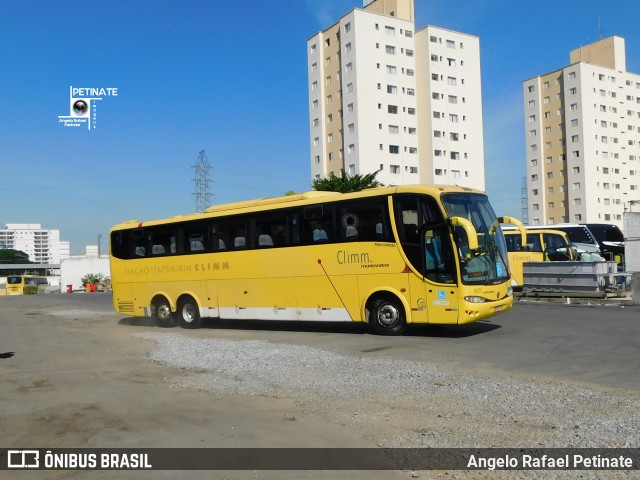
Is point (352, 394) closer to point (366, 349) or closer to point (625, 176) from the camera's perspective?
point (366, 349)

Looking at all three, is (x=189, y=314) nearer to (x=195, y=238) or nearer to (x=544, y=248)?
(x=195, y=238)

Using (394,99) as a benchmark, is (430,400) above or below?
below

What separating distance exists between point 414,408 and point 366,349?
16.0 feet

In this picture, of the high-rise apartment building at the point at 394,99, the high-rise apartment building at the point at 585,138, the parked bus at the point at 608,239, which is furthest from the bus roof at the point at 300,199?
the high-rise apartment building at the point at 585,138

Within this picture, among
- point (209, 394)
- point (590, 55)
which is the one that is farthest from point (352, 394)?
point (590, 55)

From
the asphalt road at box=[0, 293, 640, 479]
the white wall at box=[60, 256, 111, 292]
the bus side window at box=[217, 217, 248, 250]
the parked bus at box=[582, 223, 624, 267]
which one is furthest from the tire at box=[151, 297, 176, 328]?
the white wall at box=[60, 256, 111, 292]

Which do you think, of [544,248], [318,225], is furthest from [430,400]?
[544,248]

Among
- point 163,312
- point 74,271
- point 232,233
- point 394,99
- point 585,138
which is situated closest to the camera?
point 232,233

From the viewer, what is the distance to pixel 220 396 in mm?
7793

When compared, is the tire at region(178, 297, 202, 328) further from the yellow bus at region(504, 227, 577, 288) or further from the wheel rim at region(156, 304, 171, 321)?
the yellow bus at region(504, 227, 577, 288)

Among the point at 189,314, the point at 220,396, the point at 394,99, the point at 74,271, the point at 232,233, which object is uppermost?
the point at 394,99

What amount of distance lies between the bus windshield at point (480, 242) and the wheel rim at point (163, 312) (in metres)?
9.79

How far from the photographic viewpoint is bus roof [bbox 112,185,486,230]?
13320 millimetres

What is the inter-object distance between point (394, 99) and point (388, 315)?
62138 mm
